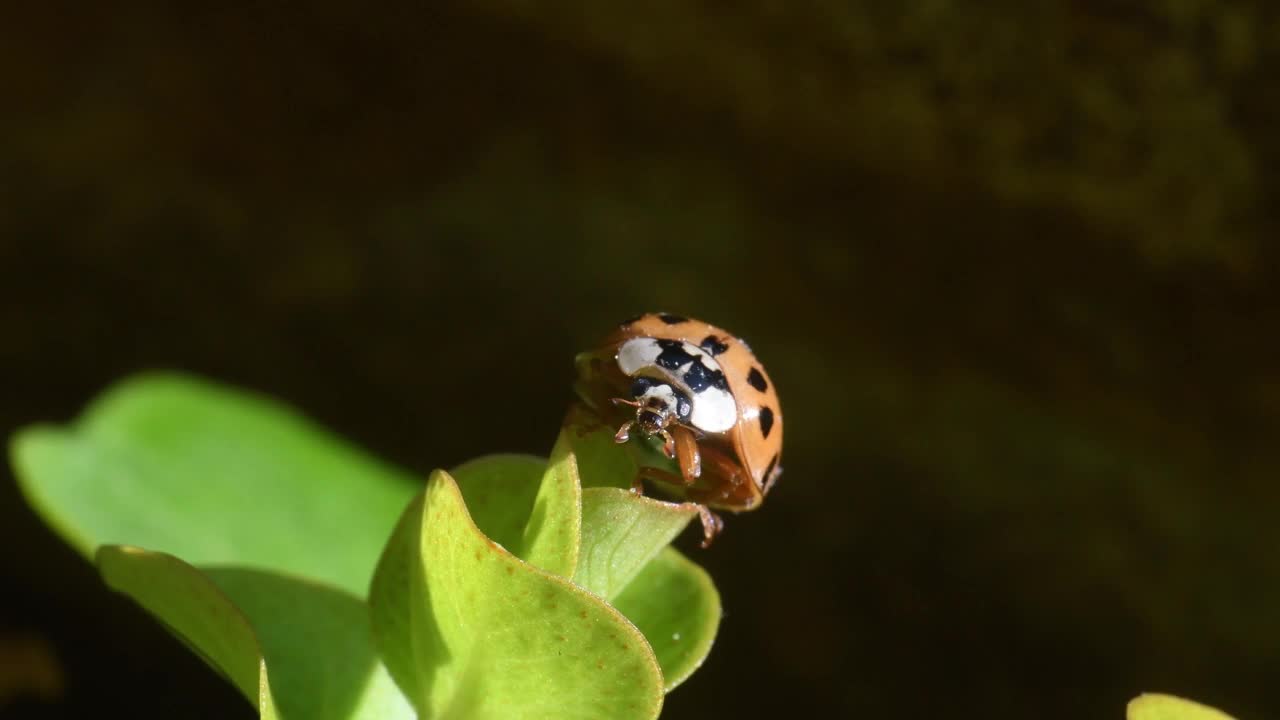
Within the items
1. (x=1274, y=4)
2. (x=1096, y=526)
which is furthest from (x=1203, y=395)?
(x=1274, y=4)

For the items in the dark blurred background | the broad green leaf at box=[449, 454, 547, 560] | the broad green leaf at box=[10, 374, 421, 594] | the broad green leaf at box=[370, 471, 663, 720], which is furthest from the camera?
the dark blurred background

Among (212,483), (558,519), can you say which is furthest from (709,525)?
(212,483)

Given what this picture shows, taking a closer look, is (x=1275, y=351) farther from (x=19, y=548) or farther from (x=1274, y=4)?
(x=19, y=548)

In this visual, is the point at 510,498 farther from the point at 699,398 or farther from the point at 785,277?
the point at 785,277

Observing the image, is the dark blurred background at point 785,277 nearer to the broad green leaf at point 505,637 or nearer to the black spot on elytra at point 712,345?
the black spot on elytra at point 712,345

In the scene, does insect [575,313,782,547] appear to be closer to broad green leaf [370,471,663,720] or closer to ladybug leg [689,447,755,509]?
ladybug leg [689,447,755,509]

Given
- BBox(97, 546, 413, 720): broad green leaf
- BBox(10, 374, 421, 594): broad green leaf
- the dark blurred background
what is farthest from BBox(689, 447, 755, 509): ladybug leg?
the dark blurred background
